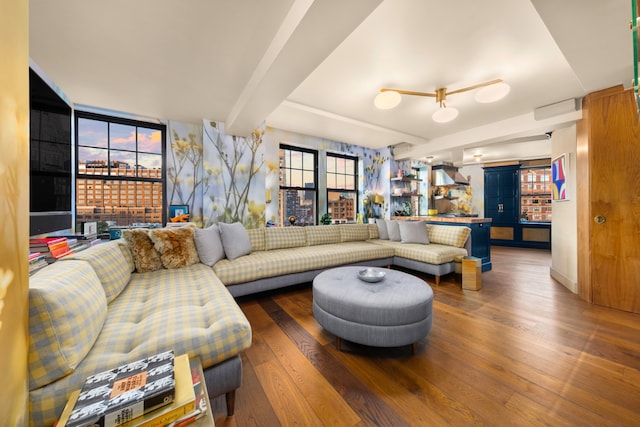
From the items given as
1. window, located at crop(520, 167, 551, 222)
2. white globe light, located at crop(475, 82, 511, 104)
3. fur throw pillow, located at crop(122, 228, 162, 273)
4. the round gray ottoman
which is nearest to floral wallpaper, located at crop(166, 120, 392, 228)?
fur throw pillow, located at crop(122, 228, 162, 273)

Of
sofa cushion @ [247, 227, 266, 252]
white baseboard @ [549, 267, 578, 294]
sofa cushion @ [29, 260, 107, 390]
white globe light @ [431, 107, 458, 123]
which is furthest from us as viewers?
sofa cushion @ [247, 227, 266, 252]

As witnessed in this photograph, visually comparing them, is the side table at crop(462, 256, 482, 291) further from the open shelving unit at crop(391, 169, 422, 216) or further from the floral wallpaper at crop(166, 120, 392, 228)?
the floral wallpaper at crop(166, 120, 392, 228)

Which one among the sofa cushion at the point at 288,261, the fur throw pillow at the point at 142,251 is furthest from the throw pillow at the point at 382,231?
the fur throw pillow at the point at 142,251

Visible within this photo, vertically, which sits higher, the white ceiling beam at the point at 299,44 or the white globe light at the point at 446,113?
the white ceiling beam at the point at 299,44

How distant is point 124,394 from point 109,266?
1262 millimetres

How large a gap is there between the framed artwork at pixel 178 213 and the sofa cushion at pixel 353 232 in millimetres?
2527

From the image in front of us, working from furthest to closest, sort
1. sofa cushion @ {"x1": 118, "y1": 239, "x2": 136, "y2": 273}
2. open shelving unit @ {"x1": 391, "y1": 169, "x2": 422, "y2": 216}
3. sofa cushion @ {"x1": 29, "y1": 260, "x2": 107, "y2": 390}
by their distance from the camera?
open shelving unit @ {"x1": 391, "y1": 169, "x2": 422, "y2": 216} → sofa cushion @ {"x1": 118, "y1": 239, "x2": 136, "y2": 273} → sofa cushion @ {"x1": 29, "y1": 260, "x2": 107, "y2": 390}

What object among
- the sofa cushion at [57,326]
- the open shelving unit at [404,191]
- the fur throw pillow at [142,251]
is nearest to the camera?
the sofa cushion at [57,326]

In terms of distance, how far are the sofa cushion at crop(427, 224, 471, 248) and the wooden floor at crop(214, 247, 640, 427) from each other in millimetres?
1337

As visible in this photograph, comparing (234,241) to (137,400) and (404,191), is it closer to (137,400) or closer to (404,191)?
(137,400)

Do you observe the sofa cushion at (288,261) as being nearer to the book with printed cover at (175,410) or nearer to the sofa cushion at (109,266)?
the sofa cushion at (109,266)

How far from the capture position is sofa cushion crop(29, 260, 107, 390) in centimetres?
84

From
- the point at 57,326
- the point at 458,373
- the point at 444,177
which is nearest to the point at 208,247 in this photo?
the point at 57,326

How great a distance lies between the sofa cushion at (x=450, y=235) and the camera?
3.56m
